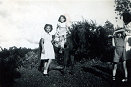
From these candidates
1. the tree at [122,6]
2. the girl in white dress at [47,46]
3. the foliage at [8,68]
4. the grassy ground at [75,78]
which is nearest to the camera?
the grassy ground at [75,78]

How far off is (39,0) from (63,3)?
0.64 m

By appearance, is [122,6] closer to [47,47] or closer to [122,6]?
[122,6]

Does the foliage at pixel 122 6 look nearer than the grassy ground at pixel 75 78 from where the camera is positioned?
No

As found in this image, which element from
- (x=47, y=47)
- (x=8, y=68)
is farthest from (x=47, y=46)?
(x=8, y=68)

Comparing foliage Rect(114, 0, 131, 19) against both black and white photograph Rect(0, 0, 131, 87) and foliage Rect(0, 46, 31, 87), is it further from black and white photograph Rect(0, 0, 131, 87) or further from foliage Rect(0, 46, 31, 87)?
foliage Rect(0, 46, 31, 87)

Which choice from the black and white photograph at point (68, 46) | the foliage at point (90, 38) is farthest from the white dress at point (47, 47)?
the foliage at point (90, 38)

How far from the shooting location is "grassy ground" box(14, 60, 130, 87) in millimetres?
3885

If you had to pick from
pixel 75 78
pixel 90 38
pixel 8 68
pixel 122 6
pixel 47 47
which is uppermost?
pixel 122 6

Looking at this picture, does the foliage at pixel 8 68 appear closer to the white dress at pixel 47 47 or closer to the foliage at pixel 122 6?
the white dress at pixel 47 47

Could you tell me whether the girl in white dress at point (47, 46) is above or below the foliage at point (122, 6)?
below

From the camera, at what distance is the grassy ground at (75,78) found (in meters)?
3.88

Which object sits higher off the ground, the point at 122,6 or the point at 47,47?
the point at 122,6

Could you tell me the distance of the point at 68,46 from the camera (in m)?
5.31

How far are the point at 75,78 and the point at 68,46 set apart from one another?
132cm
